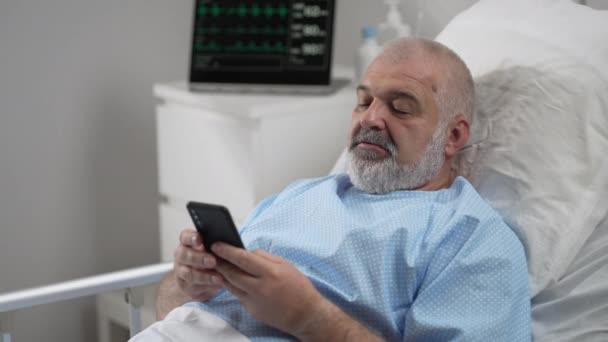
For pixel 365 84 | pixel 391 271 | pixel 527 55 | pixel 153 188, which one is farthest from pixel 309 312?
pixel 153 188

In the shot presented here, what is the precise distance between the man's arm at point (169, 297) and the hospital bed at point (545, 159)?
0.08 ft

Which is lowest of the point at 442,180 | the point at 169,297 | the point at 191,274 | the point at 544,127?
the point at 169,297

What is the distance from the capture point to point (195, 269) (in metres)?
1.26

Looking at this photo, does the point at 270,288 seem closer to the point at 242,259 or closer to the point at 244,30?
the point at 242,259

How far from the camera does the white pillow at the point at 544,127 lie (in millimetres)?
1350

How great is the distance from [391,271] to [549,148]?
0.35m

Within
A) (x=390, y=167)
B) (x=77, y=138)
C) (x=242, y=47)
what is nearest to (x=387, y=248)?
(x=390, y=167)

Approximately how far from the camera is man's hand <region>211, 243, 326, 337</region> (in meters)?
1.17

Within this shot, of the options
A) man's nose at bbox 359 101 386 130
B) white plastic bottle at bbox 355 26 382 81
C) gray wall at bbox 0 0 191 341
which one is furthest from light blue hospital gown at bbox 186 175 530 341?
gray wall at bbox 0 0 191 341

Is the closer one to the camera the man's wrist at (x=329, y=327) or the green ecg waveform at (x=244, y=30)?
the man's wrist at (x=329, y=327)

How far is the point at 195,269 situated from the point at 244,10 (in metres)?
1.07

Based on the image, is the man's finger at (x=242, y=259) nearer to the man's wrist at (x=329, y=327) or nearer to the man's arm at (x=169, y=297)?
the man's wrist at (x=329, y=327)

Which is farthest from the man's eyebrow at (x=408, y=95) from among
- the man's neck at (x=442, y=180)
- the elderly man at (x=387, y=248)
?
the man's neck at (x=442, y=180)

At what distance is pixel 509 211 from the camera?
4.63 feet
